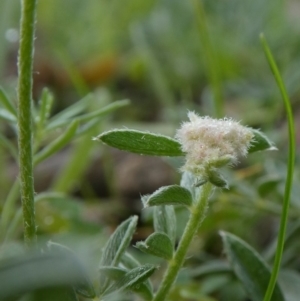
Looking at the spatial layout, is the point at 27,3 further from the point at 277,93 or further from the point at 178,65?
the point at 178,65

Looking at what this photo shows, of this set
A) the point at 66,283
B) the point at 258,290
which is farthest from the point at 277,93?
the point at 66,283

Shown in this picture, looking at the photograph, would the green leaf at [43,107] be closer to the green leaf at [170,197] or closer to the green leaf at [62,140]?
the green leaf at [62,140]

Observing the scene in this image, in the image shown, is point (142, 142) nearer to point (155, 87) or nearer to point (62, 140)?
point (62, 140)

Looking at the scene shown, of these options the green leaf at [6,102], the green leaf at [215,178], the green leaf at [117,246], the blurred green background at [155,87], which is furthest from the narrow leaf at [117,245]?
the blurred green background at [155,87]

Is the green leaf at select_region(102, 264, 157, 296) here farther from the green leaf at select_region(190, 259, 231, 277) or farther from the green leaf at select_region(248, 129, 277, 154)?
the green leaf at select_region(190, 259, 231, 277)

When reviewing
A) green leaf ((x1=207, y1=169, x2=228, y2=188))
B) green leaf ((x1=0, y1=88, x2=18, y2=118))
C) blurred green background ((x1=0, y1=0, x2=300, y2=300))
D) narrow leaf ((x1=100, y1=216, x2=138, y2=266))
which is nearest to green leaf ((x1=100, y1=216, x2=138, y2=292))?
narrow leaf ((x1=100, y1=216, x2=138, y2=266))
